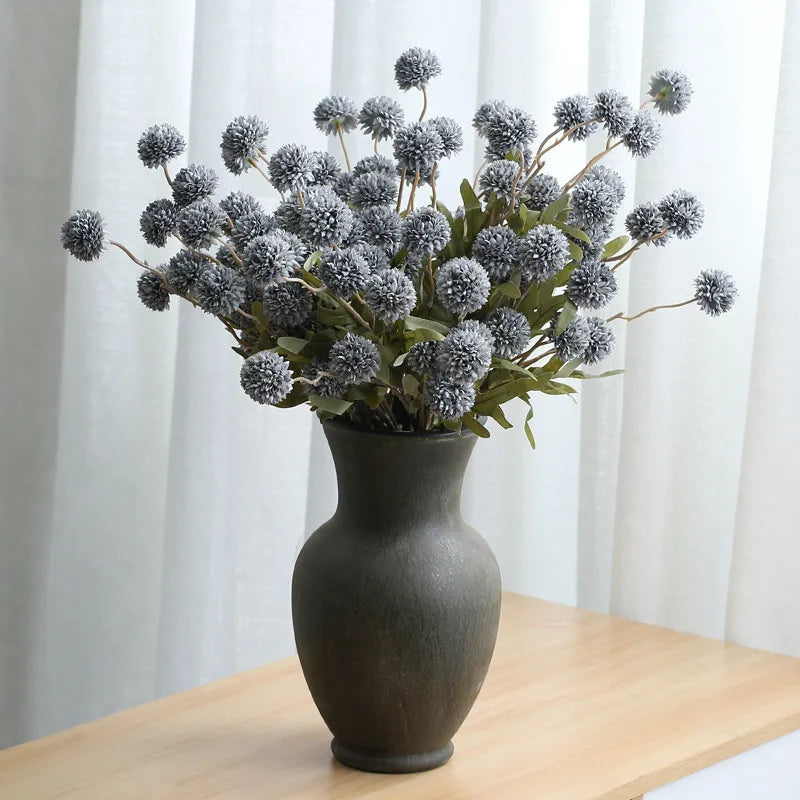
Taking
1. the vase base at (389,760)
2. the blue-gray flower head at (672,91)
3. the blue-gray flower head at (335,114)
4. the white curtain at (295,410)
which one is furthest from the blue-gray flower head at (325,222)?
the white curtain at (295,410)

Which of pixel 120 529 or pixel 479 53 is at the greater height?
pixel 479 53

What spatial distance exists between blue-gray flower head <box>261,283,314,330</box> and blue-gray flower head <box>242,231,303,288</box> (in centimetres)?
4

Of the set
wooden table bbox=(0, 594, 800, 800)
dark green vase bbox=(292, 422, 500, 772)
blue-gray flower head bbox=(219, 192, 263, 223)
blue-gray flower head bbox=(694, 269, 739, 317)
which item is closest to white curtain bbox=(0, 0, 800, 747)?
wooden table bbox=(0, 594, 800, 800)

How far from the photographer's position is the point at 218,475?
143 centimetres

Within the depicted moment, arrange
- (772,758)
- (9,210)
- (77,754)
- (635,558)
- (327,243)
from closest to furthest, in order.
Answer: (327,243) → (77,754) → (772,758) → (635,558) → (9,210)

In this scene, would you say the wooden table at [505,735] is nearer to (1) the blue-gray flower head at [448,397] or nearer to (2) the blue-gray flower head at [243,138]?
(1) the blue-gray flower head at [448,397]

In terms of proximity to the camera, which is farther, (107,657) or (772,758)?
(107,657)

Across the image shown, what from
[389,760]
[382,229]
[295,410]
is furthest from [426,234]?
[295,410]

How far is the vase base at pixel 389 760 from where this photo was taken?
0.88 m

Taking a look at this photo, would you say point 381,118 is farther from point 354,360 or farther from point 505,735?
point 505,735

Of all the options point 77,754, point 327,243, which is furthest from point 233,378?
point 327,243

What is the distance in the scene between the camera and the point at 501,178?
83 cm

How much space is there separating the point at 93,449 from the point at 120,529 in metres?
0.11

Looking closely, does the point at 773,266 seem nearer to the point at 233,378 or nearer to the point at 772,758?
the point at 772,758
